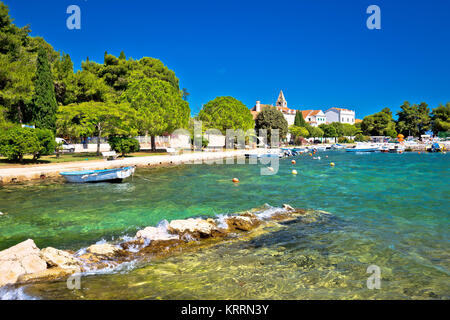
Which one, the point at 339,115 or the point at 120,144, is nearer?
the point at 120,144

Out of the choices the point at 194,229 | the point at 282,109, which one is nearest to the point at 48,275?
the point at 194,229

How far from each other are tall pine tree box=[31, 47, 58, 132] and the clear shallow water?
15436 millimetres

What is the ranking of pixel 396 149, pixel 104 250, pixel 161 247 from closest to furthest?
pixel 104 250
pixel 161 247
pixel 396 149

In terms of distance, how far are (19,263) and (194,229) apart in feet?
14.1

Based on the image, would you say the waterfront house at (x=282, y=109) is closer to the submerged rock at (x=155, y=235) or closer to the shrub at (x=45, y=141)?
the shrub at (x=45, y=141)

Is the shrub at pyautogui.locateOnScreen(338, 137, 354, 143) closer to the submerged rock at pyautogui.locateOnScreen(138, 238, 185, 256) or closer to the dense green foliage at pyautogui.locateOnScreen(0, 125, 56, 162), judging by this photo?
the dense green foliage at pyautogui.locateOnScreen(0, 125, 56, 162)

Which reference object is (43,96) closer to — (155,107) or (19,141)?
(19,141)

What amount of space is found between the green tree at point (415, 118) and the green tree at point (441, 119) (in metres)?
2.38

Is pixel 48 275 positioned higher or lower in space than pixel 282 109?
lower

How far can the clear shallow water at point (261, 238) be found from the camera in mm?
5812

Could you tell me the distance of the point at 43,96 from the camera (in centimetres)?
3039
